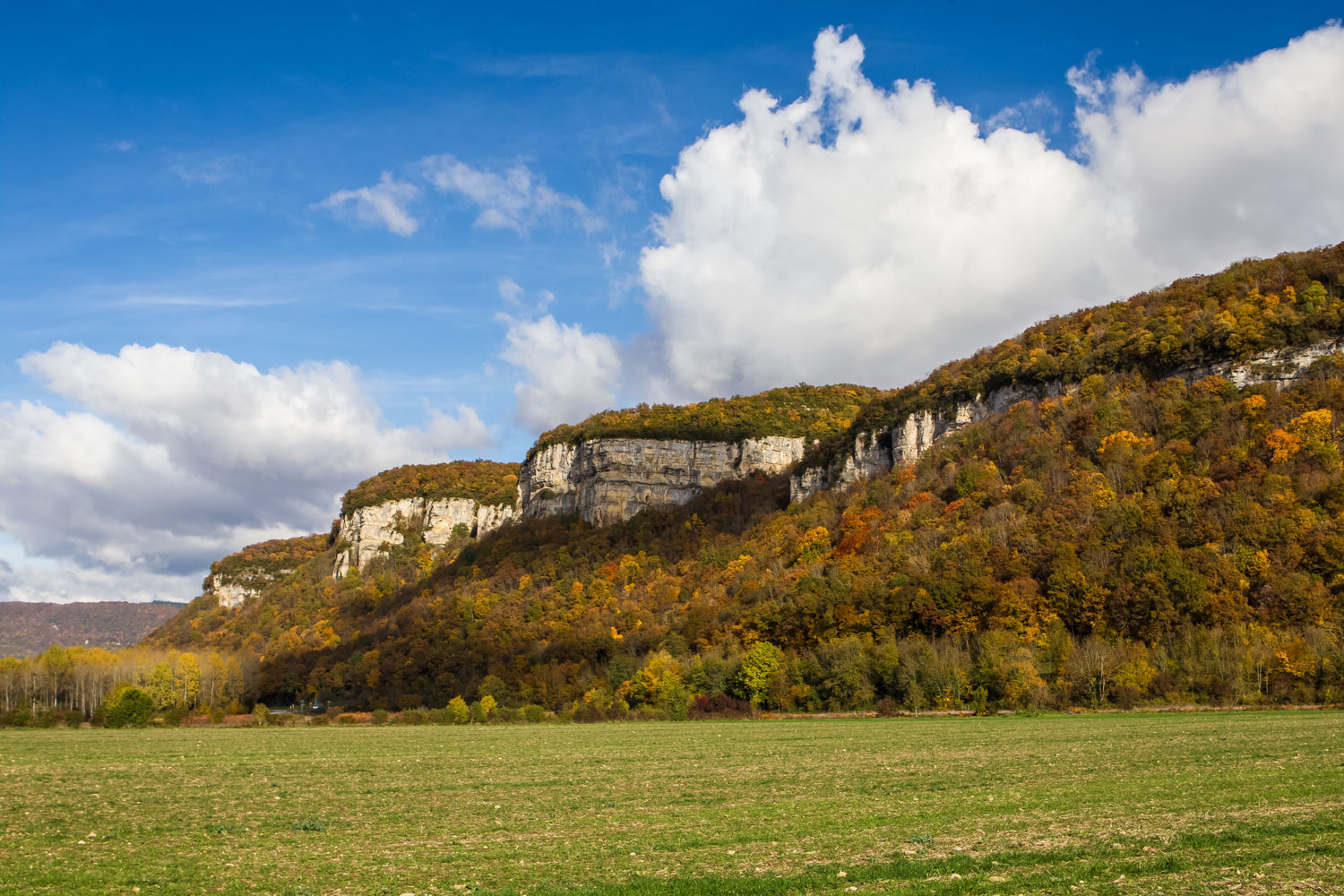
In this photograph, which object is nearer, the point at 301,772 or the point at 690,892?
the point at 690,892

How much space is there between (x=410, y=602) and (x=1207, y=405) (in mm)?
124182

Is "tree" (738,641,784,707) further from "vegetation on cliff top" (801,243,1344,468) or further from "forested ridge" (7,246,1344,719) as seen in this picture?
"vegetation on cliff top" (801,243,1344,468)

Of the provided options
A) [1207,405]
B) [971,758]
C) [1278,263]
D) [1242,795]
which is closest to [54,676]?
[971,758]

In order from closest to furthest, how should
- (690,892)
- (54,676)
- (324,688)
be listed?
1. (690,892)
2. (54,676)
3. (324,688)

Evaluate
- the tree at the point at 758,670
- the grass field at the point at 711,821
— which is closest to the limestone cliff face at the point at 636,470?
the tree at the point at 758,670

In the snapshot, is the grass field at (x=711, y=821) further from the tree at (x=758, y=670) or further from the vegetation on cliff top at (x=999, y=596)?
the tree at (x=758, y=670)

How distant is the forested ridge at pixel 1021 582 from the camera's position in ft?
204

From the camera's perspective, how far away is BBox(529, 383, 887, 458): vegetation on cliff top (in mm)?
178750

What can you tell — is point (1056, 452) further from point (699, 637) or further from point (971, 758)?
point (971, 758)

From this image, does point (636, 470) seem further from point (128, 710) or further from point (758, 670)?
point (128, 710)

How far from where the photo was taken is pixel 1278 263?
3944 inches

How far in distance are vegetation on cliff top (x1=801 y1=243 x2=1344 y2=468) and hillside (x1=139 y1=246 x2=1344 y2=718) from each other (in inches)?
15.5

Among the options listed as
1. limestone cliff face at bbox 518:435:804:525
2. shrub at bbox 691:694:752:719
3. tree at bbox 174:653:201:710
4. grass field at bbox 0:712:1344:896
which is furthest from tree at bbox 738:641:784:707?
limestone cliff face at bbox 518:435:804:525

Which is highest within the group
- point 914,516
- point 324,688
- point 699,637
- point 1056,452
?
point 1056,452
